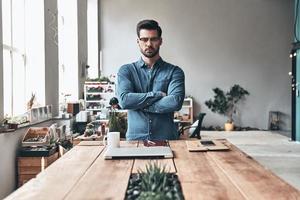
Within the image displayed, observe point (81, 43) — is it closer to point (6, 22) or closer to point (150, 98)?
point (6, 22)

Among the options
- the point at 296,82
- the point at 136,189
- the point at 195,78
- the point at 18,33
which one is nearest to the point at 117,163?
the point at 136,189

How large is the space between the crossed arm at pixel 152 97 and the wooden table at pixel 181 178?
52cm

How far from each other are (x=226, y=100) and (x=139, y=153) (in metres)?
11.5

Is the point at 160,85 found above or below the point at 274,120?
above

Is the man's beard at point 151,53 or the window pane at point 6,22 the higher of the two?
the window pane at point 6,22

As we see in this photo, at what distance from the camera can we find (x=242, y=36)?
13320mm

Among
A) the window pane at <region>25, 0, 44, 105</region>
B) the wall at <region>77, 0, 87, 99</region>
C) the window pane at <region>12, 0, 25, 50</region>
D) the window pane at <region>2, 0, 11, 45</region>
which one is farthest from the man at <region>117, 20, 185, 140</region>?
the wall at <region>77, 0, 87, 99</region>

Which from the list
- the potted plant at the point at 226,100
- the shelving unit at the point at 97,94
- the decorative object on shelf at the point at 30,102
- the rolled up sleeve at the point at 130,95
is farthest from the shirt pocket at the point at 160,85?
the potted plant at the point at 226,100

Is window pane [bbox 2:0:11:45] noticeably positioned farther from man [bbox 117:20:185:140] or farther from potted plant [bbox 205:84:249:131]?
potted plant [bbox 205:84:249:131]

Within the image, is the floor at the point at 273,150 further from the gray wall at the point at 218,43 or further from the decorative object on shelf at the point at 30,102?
the decorative object on shelf at the point at 30,102

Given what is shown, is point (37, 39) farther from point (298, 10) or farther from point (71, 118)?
point (298, 10)

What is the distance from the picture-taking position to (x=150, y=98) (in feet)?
8.67

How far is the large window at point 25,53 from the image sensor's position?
5.50 meters

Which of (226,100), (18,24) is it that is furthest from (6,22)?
(226,100)
